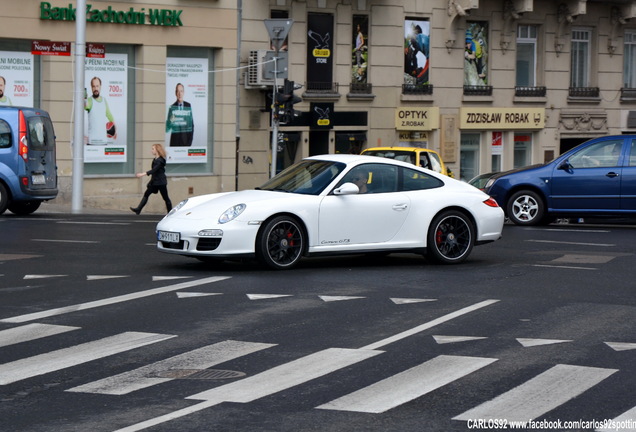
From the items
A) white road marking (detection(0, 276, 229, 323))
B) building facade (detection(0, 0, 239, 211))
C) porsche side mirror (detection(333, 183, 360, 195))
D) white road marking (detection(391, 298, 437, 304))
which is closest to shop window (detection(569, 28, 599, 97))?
building facade (detection(0, 0, 239, 211))

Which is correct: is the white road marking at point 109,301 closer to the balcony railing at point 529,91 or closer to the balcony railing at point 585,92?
the balcony railing at point 529,91

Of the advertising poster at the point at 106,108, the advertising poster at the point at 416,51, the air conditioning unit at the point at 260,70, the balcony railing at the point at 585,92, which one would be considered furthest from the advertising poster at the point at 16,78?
the balcony railing at the point at 585,92

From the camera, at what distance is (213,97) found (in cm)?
3503

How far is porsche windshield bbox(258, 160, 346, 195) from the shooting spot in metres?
15.1

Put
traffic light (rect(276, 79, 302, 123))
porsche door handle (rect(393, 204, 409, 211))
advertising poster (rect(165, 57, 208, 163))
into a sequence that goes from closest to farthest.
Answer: porsche door handle (rect(393, 204, 409, 211)) → traffic light (rect(276, 79, 302, 123)) → advertising poster (rect(165, 57, 208, 163))

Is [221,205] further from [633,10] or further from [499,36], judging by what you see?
[633,10]

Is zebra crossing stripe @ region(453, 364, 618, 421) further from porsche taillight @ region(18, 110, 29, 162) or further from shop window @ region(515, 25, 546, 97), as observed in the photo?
shop window @ region(515, 25, 546, 97)

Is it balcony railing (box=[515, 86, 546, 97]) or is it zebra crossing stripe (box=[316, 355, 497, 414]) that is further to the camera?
balcony railing (box=[515, 86, 546, 97])

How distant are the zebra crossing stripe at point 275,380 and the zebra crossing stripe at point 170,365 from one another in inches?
20.4

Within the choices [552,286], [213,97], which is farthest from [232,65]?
[552,286]

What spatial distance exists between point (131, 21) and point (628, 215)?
15.0 m

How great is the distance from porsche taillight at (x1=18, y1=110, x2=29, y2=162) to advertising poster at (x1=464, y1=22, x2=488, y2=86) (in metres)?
18.4

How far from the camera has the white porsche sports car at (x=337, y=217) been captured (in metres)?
14.3

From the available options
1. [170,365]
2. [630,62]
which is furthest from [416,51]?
[170,365]
